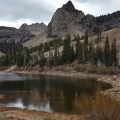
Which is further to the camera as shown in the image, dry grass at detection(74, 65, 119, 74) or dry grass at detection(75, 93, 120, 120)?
dry grass at detection(74, 65, 119, 74)

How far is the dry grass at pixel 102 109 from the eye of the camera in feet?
71.4

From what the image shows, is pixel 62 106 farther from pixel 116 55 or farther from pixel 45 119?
pixel 116 55

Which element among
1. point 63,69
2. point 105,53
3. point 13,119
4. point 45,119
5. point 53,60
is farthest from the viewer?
point 53,60

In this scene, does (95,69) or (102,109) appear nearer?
(102,109)

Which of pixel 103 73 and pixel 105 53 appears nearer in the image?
pixel 103 73

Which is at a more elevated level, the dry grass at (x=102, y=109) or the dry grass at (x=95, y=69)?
the dry grass at (x=95, y=69)

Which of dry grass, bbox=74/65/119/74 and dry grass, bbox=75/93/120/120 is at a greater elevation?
dry grass, bbox=74/65/119/74

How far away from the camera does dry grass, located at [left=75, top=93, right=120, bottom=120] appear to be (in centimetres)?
2175

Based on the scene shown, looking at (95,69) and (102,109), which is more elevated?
(95,69)

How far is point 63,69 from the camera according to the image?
149000 millimetres

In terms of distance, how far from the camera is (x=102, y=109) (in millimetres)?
21984

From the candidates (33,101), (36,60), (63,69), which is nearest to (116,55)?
(63,69)

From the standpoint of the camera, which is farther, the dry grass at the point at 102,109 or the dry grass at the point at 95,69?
the dry grass at the point at 95,69

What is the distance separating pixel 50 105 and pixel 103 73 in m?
A: 79.5
